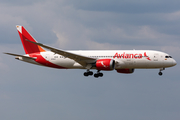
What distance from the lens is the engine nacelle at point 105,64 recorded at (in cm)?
6197

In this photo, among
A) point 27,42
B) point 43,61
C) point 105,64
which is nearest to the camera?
point 105,64

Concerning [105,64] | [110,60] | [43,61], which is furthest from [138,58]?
[43,61]

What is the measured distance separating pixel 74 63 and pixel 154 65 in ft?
51.7

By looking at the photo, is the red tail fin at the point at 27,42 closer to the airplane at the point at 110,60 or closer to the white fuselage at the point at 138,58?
the airplane at the point at 110,60

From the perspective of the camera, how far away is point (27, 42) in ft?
241

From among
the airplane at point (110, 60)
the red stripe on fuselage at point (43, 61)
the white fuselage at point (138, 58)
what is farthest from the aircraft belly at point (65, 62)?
the white fuselage at point (138, 58)

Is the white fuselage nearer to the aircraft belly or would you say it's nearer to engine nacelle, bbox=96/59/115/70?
engine nacelle, bbox=96/59/115/70

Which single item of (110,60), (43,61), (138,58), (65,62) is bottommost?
(110,60)

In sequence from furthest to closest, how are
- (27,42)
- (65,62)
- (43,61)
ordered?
1. (27,42)
2. (43,61)
3. (65,62)

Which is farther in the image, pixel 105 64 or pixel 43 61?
pixel 43 61

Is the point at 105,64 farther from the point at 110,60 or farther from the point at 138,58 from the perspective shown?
the point at 138,58

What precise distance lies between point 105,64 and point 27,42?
806 inches

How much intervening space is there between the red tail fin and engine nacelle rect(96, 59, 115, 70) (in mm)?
15212

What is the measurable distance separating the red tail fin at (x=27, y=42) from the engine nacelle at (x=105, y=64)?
49.9 ft
